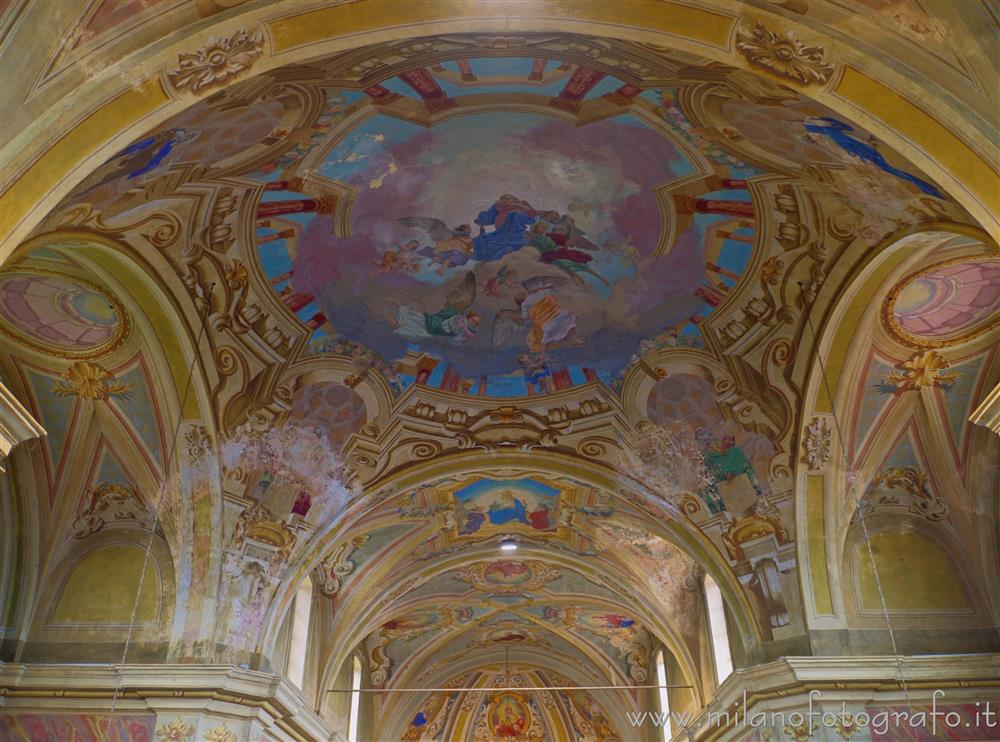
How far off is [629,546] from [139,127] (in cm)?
1330

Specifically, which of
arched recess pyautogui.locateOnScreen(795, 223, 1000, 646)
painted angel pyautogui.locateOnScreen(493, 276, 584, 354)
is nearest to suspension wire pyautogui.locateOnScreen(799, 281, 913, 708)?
arched recess pyautogui.locateOnScreen(795, 223, 1000, 646)

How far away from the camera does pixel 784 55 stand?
755 cm

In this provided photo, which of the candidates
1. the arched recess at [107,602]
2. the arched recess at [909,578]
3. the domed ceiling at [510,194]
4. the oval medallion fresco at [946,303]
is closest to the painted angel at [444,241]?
the domed ceiling at [510,194]

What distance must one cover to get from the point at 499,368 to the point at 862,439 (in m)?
5.67

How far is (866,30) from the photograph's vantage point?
23.5 ft

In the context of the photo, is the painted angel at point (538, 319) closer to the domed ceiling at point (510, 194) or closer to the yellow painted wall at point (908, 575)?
the domed ceiling at point (510, 194)

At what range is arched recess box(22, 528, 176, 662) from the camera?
45.3 feet

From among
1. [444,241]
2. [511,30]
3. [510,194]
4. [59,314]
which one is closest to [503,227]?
[510,194]

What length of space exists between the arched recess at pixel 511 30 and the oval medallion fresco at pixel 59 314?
5.02 metres

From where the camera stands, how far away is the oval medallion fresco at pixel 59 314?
11.7 meters

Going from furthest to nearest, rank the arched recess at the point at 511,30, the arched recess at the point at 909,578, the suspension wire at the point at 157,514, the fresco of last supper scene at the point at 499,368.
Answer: the arched recess at the point at 909,578 → the suspension wire at the point at 157,514 → the fresco of last supper scene at the point at 499,368 → the arched recess at the point at 511,30

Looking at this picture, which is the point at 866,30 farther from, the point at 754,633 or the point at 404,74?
the point at 754,633

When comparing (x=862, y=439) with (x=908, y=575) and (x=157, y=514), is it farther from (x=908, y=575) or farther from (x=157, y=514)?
(x=157, y=514)

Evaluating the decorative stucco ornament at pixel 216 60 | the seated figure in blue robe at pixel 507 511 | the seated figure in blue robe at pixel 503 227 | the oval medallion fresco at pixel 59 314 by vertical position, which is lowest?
the decorative stucco ornament at pixel 216 60
